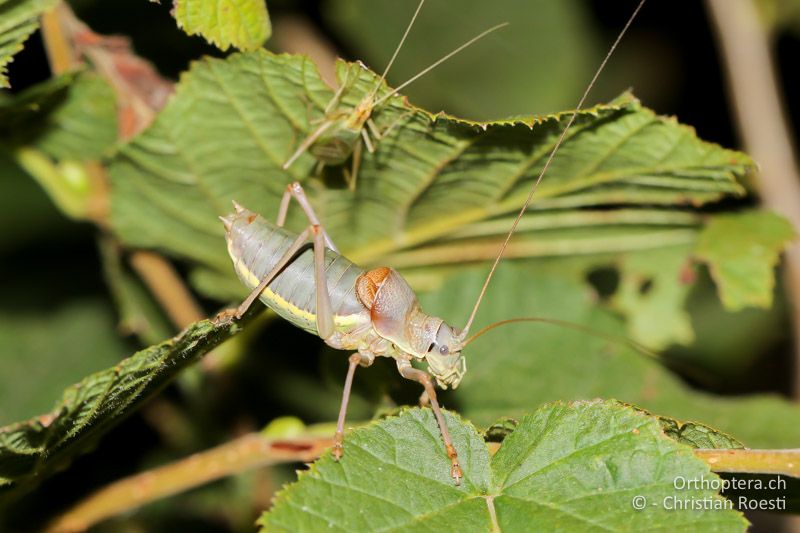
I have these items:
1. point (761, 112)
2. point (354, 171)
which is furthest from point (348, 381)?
point (761, 112)

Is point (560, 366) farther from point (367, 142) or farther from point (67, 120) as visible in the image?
point (67, 120)

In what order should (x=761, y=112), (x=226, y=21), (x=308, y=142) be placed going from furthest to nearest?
(x=761, y=112), (x=308, y=142), (x=226, y=21)

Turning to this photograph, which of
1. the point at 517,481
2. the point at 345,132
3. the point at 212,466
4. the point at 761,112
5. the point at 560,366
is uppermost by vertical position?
the point at 761,112

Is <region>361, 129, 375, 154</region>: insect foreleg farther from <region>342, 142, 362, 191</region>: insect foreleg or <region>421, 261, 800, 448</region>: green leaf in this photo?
<region>421, 261, 800, 448</region>: green leaf

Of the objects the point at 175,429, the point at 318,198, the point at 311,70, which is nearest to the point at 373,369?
the point at 318,198

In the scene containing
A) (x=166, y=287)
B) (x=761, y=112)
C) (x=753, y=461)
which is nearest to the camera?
(x=753, y=461)

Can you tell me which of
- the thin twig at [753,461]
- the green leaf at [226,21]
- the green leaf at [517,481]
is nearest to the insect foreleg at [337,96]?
the green leaf at [226,21]
